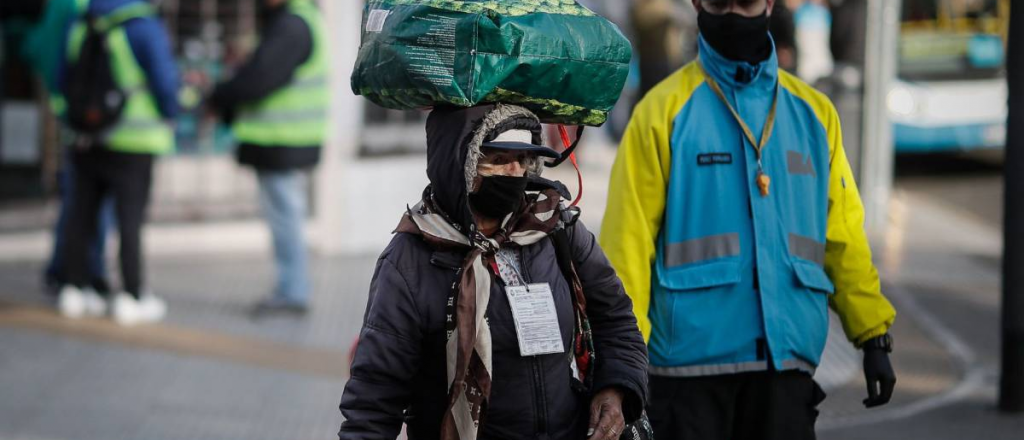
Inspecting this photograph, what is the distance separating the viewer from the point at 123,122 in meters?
8.31

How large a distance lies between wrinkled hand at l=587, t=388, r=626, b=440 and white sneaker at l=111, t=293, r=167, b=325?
5696mm

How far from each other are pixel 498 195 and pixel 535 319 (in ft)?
0.91

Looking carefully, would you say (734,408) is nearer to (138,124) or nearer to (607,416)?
(607,416)

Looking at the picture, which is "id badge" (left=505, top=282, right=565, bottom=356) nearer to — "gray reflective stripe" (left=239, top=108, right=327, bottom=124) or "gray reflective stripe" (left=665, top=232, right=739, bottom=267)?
"gray reflective stripe" (left=665, top=232, right=739, bottom=267)

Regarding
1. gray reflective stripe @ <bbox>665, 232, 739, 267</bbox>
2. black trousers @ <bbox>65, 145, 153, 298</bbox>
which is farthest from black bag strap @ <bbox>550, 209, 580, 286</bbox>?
black trousers @ <bbox>65, 145, 153, 298</bbox>

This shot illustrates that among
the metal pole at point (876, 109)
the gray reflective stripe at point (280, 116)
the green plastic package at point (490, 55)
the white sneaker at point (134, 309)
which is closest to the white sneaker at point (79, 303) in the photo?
the white sneaker at point (134, 309)

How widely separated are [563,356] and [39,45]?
6.48 meters

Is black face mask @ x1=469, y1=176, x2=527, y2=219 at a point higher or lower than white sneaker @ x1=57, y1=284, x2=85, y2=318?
higher

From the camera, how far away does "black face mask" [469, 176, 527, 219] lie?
3166 mm

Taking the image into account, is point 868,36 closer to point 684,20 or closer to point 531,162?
point 684,20

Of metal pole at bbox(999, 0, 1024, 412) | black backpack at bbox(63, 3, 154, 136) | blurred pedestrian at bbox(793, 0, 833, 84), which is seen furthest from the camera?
blurred pedestrian at bbox(793, 0, 833, 84)

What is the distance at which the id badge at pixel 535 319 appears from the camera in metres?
3.15

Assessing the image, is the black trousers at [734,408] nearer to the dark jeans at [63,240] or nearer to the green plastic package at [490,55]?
the green plastic package at [490,55]

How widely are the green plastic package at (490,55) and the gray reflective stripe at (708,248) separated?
2.47ft
